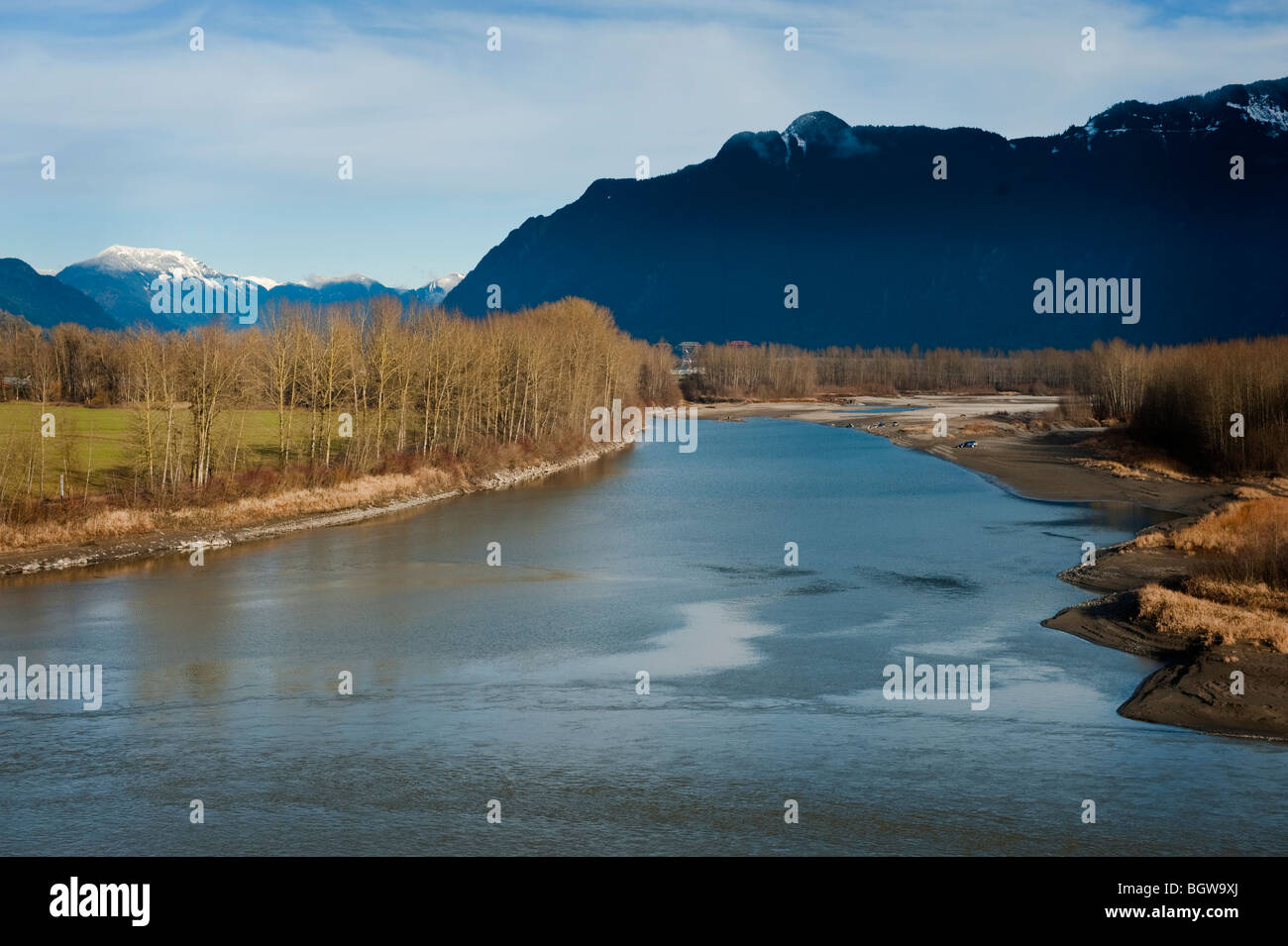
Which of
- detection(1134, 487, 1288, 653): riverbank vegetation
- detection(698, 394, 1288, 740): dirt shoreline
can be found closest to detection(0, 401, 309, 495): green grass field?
detection(698, 394, 1288, 740): dirt shoreline

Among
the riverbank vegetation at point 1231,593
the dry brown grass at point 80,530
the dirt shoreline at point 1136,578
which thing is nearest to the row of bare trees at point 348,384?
the dry brown grass at point 80,530

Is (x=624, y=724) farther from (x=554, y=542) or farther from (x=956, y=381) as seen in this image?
(x=956, y=381)

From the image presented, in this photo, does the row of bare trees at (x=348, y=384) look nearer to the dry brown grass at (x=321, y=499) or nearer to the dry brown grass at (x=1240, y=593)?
the dry brown grass at (x=321, y=499)

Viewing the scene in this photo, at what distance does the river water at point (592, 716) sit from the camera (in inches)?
607

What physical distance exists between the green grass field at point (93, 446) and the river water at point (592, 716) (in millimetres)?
11309

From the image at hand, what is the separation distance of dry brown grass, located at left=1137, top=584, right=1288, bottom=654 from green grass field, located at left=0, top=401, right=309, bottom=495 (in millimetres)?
36616

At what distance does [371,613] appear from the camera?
95.9 feet

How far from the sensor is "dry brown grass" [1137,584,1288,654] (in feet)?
76.7

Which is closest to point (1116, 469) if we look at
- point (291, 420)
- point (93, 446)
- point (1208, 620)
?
point (1208, 620)

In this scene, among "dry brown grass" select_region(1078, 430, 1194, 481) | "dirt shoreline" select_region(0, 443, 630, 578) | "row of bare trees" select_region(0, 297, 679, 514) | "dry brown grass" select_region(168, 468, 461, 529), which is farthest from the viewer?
"dry brown grass" select_region(1078, 430, 1194, 481)

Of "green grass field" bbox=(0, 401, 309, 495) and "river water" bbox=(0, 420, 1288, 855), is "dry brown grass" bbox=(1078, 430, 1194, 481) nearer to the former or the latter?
"river water" bbox=(0, 420, 1288, 855)

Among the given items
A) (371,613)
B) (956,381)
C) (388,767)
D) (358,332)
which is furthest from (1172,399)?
(956,381)

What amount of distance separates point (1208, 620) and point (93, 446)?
52151mm

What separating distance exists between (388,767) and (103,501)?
28.2 meters
